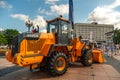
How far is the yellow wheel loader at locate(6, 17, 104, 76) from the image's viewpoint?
30.5ft

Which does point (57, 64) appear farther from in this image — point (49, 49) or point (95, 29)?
point (95, 29)

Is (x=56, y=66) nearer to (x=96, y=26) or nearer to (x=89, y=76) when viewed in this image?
(x=89, y=76)

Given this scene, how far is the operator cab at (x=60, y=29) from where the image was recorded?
1110 centimetres

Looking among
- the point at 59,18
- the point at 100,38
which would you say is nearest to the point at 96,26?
→ the point at 100,38

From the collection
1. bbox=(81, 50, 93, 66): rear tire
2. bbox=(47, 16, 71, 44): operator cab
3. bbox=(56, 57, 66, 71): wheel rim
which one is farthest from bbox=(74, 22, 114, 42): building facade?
bbox=(56, 57, 66, 71): wheel rim

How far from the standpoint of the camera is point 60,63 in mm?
10133

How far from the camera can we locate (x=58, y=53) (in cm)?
1013

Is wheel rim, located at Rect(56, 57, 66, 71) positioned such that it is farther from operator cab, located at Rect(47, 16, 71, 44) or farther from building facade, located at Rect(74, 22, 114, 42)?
building facade, located at Rect(74, 22, 114, 42)

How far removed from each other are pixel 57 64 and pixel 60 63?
0.21 metres

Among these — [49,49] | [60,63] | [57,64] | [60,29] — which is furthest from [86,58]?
[49,49]

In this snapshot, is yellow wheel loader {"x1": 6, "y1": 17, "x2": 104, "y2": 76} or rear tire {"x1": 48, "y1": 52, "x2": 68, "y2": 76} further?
rear tire {"x1": 48, "y1": 52, "x2": 68, "y2": 76}

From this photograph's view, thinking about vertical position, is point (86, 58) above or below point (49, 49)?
below

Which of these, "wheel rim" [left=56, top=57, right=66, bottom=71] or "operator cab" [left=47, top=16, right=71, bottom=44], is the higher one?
"operator cab" [left=47, top=16, right=71, bottom=44]

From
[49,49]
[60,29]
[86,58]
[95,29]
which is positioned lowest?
[86,58]
